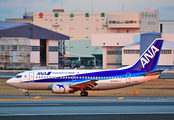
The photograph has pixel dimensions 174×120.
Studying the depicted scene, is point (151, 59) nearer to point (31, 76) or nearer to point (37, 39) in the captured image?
point (31, 76)

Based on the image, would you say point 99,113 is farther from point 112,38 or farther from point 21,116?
point 112,38

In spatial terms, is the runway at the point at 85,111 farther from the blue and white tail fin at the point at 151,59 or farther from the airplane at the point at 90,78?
the blue and white tail fin at the point at 151,59

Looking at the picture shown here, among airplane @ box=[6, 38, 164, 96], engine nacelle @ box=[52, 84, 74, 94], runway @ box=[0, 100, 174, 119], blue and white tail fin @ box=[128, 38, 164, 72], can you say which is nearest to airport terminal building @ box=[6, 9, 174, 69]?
blue and white tail fin @ box=[128, 38, 164, 72]

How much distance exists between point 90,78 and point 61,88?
4364 millimetres

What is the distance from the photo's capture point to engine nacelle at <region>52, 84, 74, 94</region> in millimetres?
33750

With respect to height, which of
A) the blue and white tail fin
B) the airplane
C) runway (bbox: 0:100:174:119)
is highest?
the blue and white tail fin

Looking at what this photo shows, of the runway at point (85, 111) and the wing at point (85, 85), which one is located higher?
the wing at point (85, 85)

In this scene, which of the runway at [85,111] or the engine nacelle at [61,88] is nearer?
the runway at [85,111]

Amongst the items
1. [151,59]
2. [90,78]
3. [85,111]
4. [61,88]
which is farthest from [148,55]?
[85,111]

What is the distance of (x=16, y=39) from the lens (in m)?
97.9

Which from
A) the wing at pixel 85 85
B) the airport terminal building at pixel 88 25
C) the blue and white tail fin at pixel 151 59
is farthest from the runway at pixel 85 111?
the airport terminal building at pixel 88 25

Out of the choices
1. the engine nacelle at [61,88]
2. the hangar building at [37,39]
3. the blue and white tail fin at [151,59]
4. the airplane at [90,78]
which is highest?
the hangar building at [37,39]

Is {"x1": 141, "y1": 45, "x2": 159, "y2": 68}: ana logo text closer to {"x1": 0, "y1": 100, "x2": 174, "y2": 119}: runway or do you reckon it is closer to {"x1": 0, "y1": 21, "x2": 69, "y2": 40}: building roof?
{"x1": 0, "y1": 100, "x2": 174, "y2": 119}: runway

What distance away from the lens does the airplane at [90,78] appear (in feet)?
115
